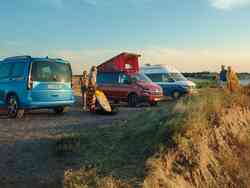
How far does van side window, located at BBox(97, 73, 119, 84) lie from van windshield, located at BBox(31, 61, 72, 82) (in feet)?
18.6

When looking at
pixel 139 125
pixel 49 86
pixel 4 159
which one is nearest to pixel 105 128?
pixel 139 125

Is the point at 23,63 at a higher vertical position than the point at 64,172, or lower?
higher

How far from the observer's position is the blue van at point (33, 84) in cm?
1110

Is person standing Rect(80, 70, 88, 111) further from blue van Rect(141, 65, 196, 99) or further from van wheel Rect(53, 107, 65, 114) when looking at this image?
blue van Rect(141, 65, 196, 99)

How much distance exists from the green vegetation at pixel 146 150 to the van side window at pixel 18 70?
434 cm

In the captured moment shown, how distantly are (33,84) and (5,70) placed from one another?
179cm

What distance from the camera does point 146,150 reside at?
6.38 meters

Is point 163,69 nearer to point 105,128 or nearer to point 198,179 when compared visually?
point 105,128

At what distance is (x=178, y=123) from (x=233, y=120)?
8.72 ft

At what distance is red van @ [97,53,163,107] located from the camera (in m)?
16.8

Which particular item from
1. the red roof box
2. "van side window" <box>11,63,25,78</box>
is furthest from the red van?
"van side window" <box>11,63,25,78</box>

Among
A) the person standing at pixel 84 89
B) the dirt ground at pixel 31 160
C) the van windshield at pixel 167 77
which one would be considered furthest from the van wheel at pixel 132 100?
the dirt ground at pixel 31 160

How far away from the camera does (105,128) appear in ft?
27.9

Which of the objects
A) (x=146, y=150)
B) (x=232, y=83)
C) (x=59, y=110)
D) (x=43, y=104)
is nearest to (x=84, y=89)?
(x=59, y=110)
